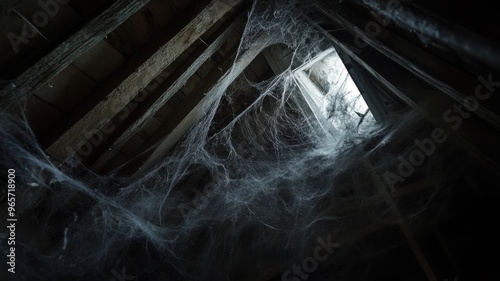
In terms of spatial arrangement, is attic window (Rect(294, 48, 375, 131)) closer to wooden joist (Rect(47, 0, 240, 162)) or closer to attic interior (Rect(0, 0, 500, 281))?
attic interior (Rect(0, 0, 500, 281))

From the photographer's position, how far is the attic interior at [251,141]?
4.75 feet

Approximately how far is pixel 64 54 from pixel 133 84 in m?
0.49

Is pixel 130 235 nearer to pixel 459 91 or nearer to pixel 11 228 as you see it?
pixel 11 228

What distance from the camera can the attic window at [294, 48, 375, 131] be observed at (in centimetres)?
317

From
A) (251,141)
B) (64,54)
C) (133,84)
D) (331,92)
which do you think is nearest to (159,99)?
(133,84)

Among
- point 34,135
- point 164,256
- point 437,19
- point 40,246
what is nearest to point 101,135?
point 34,135

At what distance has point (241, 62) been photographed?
2.79 meters

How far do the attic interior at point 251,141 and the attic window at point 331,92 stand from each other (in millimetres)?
19

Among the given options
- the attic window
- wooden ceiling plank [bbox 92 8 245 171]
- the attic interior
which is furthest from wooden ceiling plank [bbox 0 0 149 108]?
the attic window

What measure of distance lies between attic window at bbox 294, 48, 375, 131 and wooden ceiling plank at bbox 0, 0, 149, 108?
2186mm

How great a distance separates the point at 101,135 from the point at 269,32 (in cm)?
207

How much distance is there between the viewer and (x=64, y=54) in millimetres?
1510

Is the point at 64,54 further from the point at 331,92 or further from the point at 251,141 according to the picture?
the point at 331,92

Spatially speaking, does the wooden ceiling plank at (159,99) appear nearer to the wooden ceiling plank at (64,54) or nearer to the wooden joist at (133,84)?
the wooden joist at (133,84)
